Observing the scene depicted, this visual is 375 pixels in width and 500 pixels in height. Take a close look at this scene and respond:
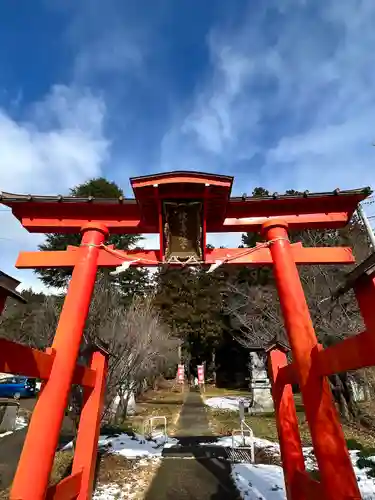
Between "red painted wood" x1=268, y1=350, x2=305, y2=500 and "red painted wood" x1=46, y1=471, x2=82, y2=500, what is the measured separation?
2.77 meters

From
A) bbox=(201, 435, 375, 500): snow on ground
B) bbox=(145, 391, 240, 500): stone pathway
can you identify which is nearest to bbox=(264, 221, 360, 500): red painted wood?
bbox=(201, 435, 375, 500): snow on ground

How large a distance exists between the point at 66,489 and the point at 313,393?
10.3ft

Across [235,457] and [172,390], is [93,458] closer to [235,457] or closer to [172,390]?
[235,457]

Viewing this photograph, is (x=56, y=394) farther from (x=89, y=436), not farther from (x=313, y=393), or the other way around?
(x=313, y=393)

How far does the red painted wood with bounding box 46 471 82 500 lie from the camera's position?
373 centimetres

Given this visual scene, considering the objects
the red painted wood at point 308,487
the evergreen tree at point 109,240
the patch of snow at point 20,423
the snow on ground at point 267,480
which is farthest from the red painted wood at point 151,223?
the evergreen tree at point 109,240

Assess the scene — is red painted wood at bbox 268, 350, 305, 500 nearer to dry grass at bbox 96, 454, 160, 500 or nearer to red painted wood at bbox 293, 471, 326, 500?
red painted wood at bbox 293, 471, 326, 500

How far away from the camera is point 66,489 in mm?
4090

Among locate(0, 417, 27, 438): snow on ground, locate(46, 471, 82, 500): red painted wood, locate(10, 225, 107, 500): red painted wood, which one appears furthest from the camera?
locate(0, 417, 27, 438): snow on ground

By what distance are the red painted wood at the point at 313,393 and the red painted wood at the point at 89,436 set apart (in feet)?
9.80

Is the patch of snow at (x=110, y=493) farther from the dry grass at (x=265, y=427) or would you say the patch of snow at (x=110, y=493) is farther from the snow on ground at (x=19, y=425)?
the snow on ground at (x=19, y=425)

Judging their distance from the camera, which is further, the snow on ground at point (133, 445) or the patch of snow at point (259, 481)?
the snow on ground at point (133, 445)

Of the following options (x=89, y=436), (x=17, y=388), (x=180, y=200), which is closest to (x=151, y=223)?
(x=180, y=200)

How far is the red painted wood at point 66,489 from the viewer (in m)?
3.73
